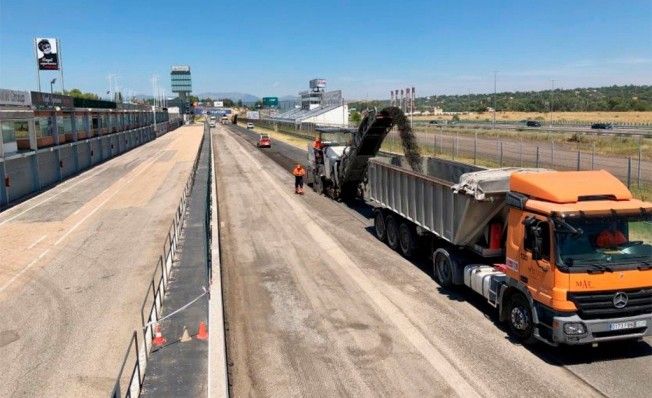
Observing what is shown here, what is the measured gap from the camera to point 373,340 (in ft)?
33.7

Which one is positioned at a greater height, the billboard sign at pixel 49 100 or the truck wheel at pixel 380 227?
the billboard sign at pixel 49 100

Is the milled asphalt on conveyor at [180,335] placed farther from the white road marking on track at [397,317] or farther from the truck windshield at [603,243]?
the truck windshield at [603,243]

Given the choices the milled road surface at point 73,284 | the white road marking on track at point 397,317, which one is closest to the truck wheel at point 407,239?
the white road marking on track at point 397,317

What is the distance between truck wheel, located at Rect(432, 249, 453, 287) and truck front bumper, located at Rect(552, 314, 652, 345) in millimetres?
3794

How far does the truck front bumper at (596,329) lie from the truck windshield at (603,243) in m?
0.86

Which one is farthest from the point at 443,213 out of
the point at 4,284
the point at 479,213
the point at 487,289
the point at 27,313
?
the point at 4,284

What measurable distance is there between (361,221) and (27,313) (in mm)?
12343

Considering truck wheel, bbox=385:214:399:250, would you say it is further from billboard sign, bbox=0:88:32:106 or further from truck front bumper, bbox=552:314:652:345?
billboard sign, bbox=0:88:32:106

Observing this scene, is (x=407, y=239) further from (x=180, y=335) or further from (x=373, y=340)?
(x=180, y=335)

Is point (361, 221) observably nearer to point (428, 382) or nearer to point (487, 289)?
point (487, 289)

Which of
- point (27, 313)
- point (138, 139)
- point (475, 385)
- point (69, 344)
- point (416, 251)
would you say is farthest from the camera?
point (138, 139)

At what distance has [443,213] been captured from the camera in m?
12.9

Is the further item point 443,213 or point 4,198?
point 4,198

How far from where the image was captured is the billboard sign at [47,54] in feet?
192
